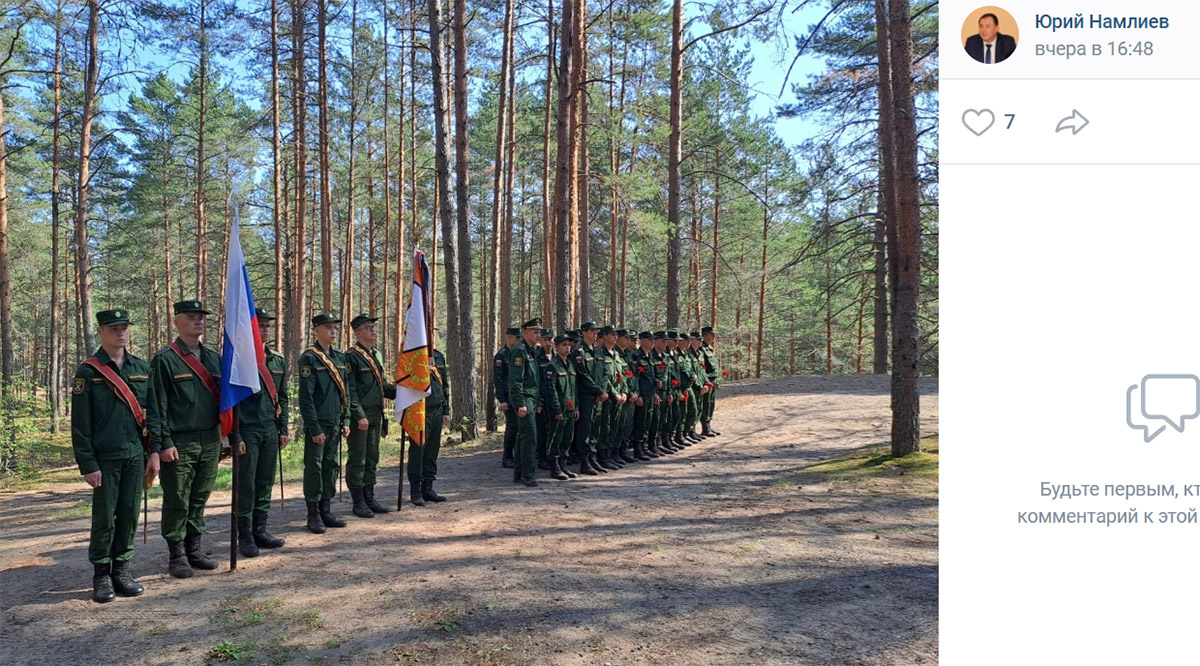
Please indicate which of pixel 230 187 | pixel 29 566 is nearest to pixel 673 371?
pixel 29 566

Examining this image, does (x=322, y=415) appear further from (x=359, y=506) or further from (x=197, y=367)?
(x=197, y=367)

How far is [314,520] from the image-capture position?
644cm

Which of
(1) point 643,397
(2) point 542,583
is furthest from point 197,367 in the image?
(1) point 643,397

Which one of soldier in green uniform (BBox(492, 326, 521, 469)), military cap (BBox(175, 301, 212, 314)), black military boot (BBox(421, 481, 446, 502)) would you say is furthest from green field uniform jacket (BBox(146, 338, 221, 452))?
soldier in green uniform (BBox(492, 326, 521, 469))

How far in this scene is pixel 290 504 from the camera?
8.02 metres

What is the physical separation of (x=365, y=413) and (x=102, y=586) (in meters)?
2.74

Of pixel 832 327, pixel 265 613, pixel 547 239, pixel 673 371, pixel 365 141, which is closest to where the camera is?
pixel 265 613

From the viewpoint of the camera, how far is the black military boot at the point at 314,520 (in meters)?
6.38

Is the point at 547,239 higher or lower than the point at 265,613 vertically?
higher

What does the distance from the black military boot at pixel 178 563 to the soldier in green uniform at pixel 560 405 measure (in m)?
4.59

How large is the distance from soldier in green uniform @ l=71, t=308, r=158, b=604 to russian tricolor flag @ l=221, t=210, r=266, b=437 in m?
0.57

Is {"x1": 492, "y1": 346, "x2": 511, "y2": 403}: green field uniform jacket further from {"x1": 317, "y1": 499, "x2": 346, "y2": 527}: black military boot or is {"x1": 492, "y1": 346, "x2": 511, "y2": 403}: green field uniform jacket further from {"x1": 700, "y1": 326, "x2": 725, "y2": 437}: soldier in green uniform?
{"x1": 700, "y1": 326, "x2": 725, "y2": 437}: soldier in green uniform
